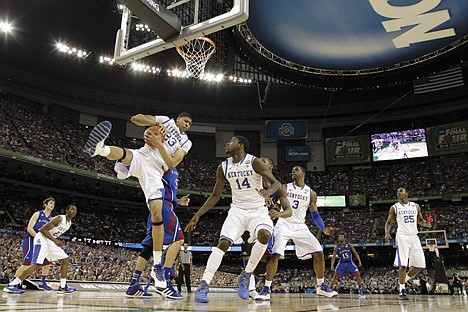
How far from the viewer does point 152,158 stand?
5.70 meters

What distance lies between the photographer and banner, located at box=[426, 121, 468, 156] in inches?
1309

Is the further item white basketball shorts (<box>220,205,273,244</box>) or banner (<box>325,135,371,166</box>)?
banner (<box>325,135,371,166</box>)

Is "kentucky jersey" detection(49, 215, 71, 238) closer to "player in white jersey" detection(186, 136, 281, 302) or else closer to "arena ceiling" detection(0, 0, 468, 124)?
"player in white jersey" detection(186, 136, 281, 302)

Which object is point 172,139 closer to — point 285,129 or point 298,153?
point 285,129

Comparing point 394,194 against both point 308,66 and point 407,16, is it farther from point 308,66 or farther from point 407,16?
point 407,16

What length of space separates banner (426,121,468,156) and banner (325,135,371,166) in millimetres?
5359

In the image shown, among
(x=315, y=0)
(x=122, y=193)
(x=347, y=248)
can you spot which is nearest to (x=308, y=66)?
(x=315, y=0)

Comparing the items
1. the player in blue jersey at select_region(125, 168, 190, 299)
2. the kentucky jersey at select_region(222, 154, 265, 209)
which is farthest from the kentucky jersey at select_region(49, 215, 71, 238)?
the kentucky jersey at select_region(222, 154, 265, 209)

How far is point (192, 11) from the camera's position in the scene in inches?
331

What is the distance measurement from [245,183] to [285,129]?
107 ft

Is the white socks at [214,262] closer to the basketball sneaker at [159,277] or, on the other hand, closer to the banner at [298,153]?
the basketball sneaker at [159,277]

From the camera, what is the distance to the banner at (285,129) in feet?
123

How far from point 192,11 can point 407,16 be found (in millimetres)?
13268

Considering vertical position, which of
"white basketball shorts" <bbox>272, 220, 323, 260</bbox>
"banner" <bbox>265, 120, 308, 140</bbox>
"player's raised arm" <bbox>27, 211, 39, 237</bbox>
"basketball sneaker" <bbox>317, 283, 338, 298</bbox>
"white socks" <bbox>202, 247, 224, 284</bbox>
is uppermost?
"banner" <bbox>265, 120, 308, 140</bbox>
